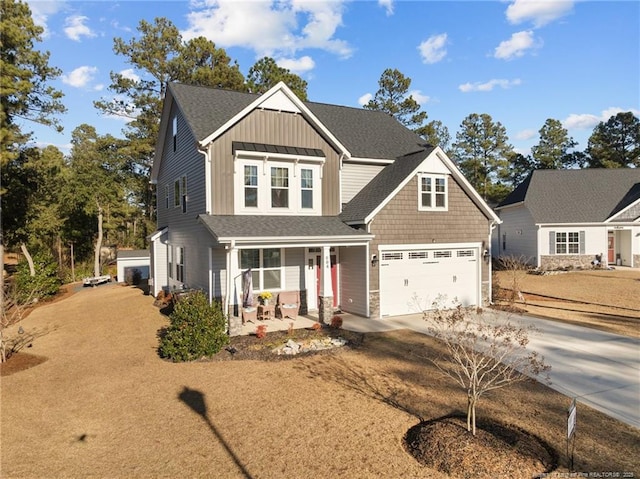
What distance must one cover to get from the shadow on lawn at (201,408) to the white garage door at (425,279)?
328 inches

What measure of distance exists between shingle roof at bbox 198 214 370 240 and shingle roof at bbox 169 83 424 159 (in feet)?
9.66

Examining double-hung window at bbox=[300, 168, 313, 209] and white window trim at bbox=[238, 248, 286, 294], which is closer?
white window trim at bbox=[238, 248, 286, 294]

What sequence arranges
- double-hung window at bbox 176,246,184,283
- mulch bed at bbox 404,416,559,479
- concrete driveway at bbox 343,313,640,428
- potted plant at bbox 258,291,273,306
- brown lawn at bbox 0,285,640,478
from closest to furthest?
mulch bed at bbox 404,416,559,479 < brown lawn at bbox 0,285,640,478 < concrete driveway at bbox 343,313,640,428 < potted plant at bbox 258,291,273,306 < double-hung window at bbox 176,246,184,283

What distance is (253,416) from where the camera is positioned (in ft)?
23.2

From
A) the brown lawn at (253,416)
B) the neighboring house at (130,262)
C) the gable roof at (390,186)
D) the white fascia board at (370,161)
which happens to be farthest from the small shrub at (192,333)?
the neighboring house at (130,262)

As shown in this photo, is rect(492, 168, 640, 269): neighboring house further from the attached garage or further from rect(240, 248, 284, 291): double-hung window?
the attached garage

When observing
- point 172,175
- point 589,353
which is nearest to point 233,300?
point 172,175

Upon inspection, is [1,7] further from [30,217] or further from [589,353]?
[589,353]

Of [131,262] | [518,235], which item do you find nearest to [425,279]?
[518,235]

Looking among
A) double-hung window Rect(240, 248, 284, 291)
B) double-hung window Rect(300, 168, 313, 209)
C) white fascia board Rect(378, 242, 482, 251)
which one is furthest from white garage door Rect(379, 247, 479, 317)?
double-hung window Rect(240, 248, 284, 291)

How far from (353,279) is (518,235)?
20887mm

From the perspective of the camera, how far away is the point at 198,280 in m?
15.4

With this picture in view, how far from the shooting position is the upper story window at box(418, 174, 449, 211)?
15727 mm

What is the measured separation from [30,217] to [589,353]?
82.6ft
